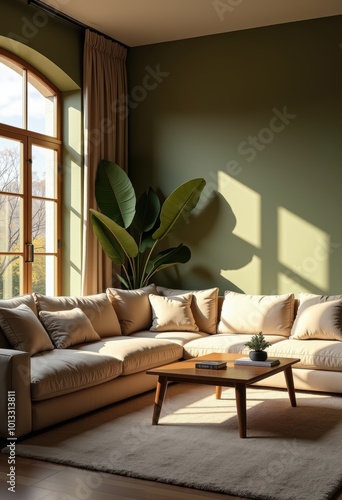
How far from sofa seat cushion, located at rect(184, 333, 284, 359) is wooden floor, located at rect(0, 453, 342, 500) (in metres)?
2.40

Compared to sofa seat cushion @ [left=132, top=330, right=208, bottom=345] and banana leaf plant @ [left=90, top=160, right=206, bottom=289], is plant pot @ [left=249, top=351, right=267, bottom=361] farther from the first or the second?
banana leaf plant @ [left=90, top=160, right=206, bottom=289]

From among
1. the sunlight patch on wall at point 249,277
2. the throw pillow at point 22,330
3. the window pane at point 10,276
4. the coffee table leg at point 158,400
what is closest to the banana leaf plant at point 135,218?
the sunlight patch on wall at point 249,277

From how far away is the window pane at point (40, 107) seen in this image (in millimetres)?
6215

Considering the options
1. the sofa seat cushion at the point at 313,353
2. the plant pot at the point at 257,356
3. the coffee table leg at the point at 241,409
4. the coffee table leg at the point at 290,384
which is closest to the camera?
the coffee table leg at the point at 241,409

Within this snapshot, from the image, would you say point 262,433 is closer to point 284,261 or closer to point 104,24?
point 284,261

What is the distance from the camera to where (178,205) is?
257 inches

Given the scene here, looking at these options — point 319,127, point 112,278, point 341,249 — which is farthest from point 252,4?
point 112,278

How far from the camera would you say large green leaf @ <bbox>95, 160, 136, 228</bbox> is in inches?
261

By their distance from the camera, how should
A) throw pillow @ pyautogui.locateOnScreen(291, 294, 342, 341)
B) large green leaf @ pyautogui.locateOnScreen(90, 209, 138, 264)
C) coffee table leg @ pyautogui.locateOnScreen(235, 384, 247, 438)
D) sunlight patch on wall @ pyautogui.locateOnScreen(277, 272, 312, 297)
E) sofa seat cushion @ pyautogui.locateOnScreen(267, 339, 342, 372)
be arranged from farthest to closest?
1. sunlight patch on wall @ pyautogui.locateOnScreen(277, 272, 312, 297)
2. large green leaf @ pyautogui.locateOnScreen(90, 209, 138, 264)
3. throw pillow @ pyautogui.locateOnScreen(291, 294, 342, 341)
4. sofa seat cushion @ pyautogui.locateOnScreen(267, 339, 342, 372)
5. coffee table leg @ pyautogui.locateOnScreen(235, 384, 247, 438)

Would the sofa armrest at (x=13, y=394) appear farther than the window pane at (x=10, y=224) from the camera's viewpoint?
No

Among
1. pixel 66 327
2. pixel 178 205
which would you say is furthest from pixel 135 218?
pixel 66 327

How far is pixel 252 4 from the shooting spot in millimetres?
5980

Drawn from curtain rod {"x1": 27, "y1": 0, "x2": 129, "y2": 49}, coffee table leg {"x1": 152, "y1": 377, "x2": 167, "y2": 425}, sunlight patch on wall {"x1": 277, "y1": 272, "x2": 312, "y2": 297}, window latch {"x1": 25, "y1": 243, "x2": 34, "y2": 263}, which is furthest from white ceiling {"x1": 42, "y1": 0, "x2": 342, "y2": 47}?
coffee table leg {"x1": 152, "y1": 377, "x2": 167, "y2": 425}

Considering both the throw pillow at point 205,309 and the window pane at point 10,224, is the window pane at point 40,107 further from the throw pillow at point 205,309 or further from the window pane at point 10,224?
the throw pillow at point 205,309
